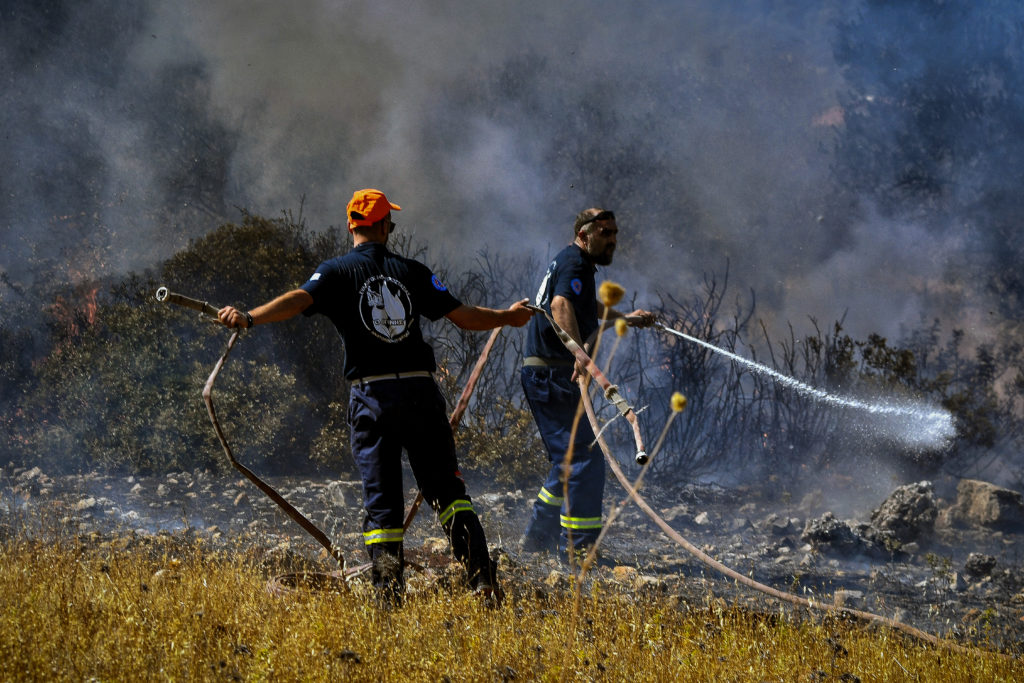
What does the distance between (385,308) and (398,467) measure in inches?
24.5

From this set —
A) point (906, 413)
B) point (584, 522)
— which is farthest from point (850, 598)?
point (906, 413)

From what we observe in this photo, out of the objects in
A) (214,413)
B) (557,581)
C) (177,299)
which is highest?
(177,299)

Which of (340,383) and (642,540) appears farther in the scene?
(340,383)

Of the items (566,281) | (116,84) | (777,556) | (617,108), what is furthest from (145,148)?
(777,556)

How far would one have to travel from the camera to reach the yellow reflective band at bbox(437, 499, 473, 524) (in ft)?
11.3

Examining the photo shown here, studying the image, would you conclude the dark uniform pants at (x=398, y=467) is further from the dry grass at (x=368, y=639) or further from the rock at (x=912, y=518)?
the rock at (x=912, y=518)

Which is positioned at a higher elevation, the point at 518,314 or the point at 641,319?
the point at 641,319

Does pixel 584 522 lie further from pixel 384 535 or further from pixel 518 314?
pixel 384 535

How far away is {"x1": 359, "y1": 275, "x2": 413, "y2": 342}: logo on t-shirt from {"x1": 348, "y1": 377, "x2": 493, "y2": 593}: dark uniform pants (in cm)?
20

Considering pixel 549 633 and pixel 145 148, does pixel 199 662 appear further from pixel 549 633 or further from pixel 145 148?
pixel 145 148

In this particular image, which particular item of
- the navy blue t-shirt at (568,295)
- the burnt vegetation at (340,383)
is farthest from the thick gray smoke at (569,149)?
the navy blue t-shirt at (568,295)

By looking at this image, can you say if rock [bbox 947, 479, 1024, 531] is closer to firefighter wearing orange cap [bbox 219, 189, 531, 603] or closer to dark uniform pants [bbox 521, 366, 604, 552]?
dark uniform pants [bbox 521, 366, 604, 552]

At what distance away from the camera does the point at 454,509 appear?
3.45m

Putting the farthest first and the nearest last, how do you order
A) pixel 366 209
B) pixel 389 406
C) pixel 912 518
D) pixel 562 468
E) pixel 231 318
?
pixel 912 518 → pixel 562 468 → pixel 366 209 → pixel 389 406 → pixel 231 318
